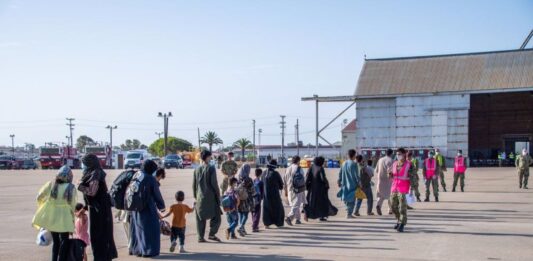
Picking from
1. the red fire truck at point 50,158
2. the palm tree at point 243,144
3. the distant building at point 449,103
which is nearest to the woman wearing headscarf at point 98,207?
the distant building at point 449,103

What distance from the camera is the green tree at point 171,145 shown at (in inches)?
4990

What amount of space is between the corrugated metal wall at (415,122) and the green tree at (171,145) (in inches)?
2853

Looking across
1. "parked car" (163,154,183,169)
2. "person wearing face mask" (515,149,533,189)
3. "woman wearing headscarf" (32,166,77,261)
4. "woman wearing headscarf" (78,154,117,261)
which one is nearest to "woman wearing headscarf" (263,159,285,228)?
"woman wearing headscarf" (78,154,117,261)

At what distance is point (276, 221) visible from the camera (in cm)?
1438

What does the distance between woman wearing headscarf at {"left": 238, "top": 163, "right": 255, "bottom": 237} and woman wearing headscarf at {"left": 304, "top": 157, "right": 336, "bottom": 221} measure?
2470 mm

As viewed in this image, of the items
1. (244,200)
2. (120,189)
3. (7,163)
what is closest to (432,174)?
(244,200)

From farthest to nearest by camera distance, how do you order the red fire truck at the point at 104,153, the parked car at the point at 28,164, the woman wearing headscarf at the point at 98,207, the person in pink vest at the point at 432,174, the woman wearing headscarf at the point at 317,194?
the parked car at the point at 28,164 < the red fire truck at the point at 104,153 < the person in pink vest at the point at 432,174 < the woman wearing headscarf at the point at 317,194 < the woman wearing headscarf at the point at 98,207

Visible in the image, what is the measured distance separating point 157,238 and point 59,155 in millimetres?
60174

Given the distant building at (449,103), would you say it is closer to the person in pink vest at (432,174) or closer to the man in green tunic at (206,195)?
the person in pink vest at (432,174)

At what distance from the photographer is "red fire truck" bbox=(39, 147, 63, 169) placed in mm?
67025

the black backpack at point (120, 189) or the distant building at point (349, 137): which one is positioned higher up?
the distant building at point (349, 137)

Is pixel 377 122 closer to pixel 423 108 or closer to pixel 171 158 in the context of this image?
pixel 423 108

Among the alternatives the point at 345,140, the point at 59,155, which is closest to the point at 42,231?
the point at 59,155

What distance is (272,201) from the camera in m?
14.4
